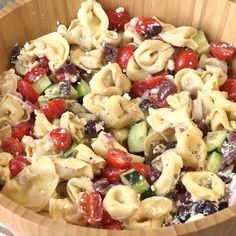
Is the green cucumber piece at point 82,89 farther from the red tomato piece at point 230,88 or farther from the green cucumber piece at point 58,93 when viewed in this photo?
the red tomato piece at point 230,88

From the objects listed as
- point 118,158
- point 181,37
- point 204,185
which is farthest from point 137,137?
point 181,37

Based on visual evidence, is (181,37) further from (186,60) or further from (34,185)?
(34,185)

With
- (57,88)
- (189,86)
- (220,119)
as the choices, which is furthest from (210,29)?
(57,88)

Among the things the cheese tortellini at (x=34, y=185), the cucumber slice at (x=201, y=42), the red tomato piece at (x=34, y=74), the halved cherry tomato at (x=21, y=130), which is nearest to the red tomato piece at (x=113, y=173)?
the cheese tortellini at (x=34, y=185)

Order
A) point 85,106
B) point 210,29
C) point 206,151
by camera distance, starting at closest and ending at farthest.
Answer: point 206,151
point 85,106
point 210,29

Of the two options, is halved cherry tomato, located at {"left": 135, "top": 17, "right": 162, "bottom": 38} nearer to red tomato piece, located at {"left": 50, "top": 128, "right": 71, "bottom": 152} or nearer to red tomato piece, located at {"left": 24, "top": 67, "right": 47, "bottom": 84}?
red tomato piece, located at {"left": 24, "top": 67, "right": 47, "bottom": 84}

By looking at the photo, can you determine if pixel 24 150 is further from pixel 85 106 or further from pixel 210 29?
pixel 210 29

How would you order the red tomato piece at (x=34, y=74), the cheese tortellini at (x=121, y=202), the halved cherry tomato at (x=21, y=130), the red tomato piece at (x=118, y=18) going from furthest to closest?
the red tomato piece at (x=118, y=18), the red tomato piece at (x=34, y=74), the halved cherry tomato at (x=21, y=130), the cheese tortellini at (x=121, y=202)
